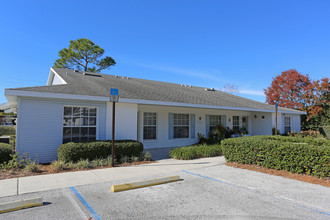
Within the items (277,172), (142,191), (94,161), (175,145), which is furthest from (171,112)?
(142,191)

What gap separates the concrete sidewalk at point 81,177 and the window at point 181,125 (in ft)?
16.9

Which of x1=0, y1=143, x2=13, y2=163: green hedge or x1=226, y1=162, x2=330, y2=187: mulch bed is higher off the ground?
x1=0, y1=143, x2=13, y2=163: green hedge

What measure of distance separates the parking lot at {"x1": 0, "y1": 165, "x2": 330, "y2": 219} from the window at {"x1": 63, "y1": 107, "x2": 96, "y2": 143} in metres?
3.97

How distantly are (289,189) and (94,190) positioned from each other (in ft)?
15.8

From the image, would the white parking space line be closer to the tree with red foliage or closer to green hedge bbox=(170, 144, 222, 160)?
green hedge bbox=(170, 144, 222, 160)

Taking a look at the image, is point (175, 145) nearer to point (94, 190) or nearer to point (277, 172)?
point (277, 172)

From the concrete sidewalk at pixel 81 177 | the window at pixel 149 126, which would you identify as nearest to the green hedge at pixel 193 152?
the concrete sidewalk at pixel 81 177

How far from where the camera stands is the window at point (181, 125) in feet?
43.5

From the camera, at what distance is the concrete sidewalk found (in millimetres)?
5012

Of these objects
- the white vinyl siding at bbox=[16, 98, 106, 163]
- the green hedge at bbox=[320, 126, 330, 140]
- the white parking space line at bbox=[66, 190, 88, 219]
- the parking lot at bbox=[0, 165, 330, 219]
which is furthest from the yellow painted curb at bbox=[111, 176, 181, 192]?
the green hedge at bbox=[320, 126, 330, 140]

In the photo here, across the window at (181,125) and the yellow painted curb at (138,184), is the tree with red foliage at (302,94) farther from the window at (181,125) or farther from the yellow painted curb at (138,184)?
the yellow painted curb at (138,184)

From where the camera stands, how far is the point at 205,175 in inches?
257

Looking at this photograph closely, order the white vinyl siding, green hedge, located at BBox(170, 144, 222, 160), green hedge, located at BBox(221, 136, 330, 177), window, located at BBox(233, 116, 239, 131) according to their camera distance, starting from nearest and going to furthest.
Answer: green hedge, located at BBox(221, 136, 330, 177)
the white vinyl siding
green hedge, located at BBox(170, 144, 222, 160)
window, located at BBox(233, 116, 239, 131)

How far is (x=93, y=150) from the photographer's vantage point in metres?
7.79
